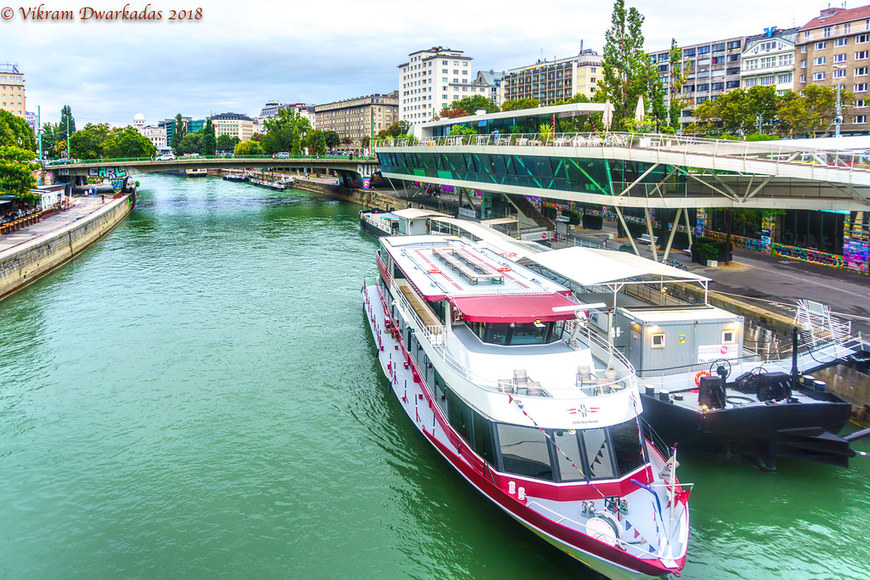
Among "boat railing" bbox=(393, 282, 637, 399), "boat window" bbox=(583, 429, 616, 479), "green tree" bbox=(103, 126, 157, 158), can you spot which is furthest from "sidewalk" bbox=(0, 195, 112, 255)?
"green tree" bbox=(103, 126, 157, 158)

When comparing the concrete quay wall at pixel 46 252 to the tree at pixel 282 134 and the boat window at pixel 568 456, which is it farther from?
the tree at pixel 282 134

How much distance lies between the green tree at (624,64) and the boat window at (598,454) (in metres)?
41.7

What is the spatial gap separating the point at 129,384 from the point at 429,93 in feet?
541

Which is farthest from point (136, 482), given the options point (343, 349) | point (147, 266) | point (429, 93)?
point (429, 93)

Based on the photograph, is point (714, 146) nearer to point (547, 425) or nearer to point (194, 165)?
Answer: point (547, 425)

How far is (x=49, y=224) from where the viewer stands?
57.4 metres

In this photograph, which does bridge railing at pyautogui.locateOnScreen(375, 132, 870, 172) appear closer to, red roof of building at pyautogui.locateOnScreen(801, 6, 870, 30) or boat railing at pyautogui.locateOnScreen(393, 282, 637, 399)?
boat railing at pyautogui.locateOnScreen(393, 282, 637, 399)

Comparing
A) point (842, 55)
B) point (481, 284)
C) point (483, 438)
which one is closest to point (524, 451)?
point (483, 438)

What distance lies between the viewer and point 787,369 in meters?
19.7

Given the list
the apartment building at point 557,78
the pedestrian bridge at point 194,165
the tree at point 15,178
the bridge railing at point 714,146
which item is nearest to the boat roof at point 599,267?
the bridge railing at point 714,146

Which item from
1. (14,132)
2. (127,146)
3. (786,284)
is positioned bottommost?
(786,284)

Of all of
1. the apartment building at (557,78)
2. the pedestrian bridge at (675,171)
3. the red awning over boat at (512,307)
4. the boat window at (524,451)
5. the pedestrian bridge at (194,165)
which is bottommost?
the boat window at (524,451)

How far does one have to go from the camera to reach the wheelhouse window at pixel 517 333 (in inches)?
686

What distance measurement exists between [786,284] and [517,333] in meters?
17.6
